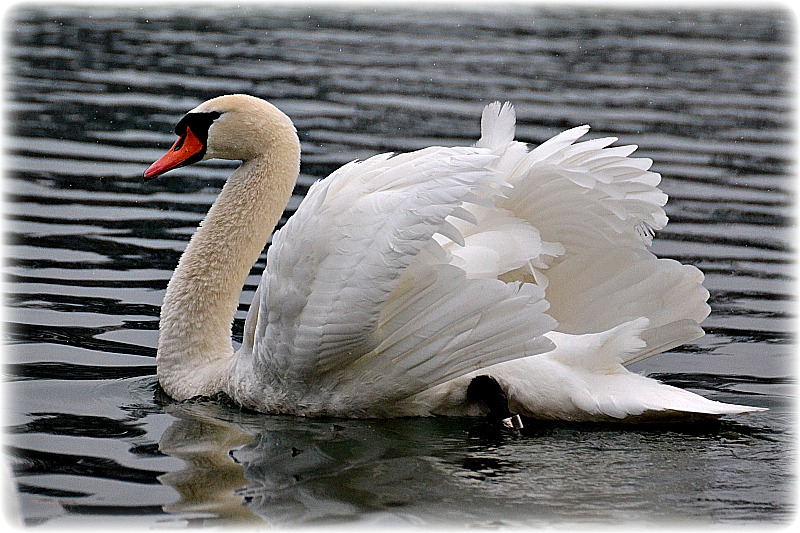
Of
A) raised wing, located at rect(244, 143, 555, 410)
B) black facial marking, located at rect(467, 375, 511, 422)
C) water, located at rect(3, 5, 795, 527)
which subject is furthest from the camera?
black facial marking, located at rect(467, 375, 511, 422)

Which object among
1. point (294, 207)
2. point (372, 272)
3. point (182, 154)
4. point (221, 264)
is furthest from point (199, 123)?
point (294, 207)

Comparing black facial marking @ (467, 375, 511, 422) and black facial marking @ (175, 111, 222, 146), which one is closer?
black facial marking @ (467, 375, 511, 422)

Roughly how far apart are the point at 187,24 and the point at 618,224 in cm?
1428

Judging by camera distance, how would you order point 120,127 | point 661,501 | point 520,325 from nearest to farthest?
1. point 661,501
2. point 520,325
3. point 120,127

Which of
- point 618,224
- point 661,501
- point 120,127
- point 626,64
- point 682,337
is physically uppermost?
point 626,64

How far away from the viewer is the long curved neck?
6.83 m

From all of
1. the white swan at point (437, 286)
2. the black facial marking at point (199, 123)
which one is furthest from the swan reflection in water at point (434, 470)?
the black facial marking at point (199, 123)

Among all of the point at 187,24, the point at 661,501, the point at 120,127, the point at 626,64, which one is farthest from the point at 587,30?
the point at 661,501

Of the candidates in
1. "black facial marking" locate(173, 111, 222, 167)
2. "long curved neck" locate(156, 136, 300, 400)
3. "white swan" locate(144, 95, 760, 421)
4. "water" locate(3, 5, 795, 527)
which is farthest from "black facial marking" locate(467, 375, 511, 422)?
"black facial marking" locate(173, 111, 222, 167)

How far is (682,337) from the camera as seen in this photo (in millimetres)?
6570

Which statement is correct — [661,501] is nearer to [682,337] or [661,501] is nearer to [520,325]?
[520,325]

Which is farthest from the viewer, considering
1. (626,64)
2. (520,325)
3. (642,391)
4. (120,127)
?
(626,64)

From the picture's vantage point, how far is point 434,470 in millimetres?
5664

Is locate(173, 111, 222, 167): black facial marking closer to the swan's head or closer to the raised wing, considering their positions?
the swan's head
